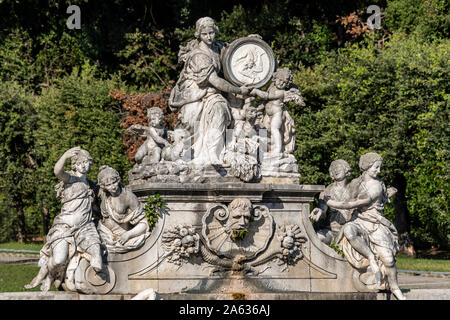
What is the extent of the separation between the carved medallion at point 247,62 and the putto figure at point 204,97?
0.55 feet

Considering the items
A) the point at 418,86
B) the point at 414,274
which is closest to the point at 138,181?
the point at 414,274

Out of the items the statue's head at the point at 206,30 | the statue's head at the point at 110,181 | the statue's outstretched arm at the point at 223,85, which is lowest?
the statue's head at the point at 110,181

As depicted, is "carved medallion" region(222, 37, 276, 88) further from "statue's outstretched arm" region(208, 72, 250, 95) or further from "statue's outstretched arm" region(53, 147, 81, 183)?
"statue's outstretched arm" region(53, 147, 81, 183)

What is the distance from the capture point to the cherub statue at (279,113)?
1439 centimetres

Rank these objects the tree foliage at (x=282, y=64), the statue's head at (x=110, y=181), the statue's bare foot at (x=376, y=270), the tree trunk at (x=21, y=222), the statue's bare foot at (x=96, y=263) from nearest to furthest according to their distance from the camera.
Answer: the statue's bare foot at (x=96, y=263) → the statue's head at (x=110, y=181) → the statue's bare foot at (x=376, y=270) → the tree foliage at (x=282, y=64) → the tree trunk at (x=21, y=222)

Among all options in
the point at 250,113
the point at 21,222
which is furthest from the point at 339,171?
the point at 21,222

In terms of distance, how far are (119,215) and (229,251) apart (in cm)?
180

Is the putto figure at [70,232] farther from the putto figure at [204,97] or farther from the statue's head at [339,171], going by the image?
the statue's head at [339,171]

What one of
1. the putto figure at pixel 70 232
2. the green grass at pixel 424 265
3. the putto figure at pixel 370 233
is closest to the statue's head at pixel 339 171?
the putto figure at pixel 370 233

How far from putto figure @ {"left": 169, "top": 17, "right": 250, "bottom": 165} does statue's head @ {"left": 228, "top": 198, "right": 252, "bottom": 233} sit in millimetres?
769

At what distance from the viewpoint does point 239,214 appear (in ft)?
44.1

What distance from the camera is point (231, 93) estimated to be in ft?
47.7

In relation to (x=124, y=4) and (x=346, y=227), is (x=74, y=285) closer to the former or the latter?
(x=346, y=227)

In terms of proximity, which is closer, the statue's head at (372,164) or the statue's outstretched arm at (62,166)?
the statue's outstretched arm at (62,166)
